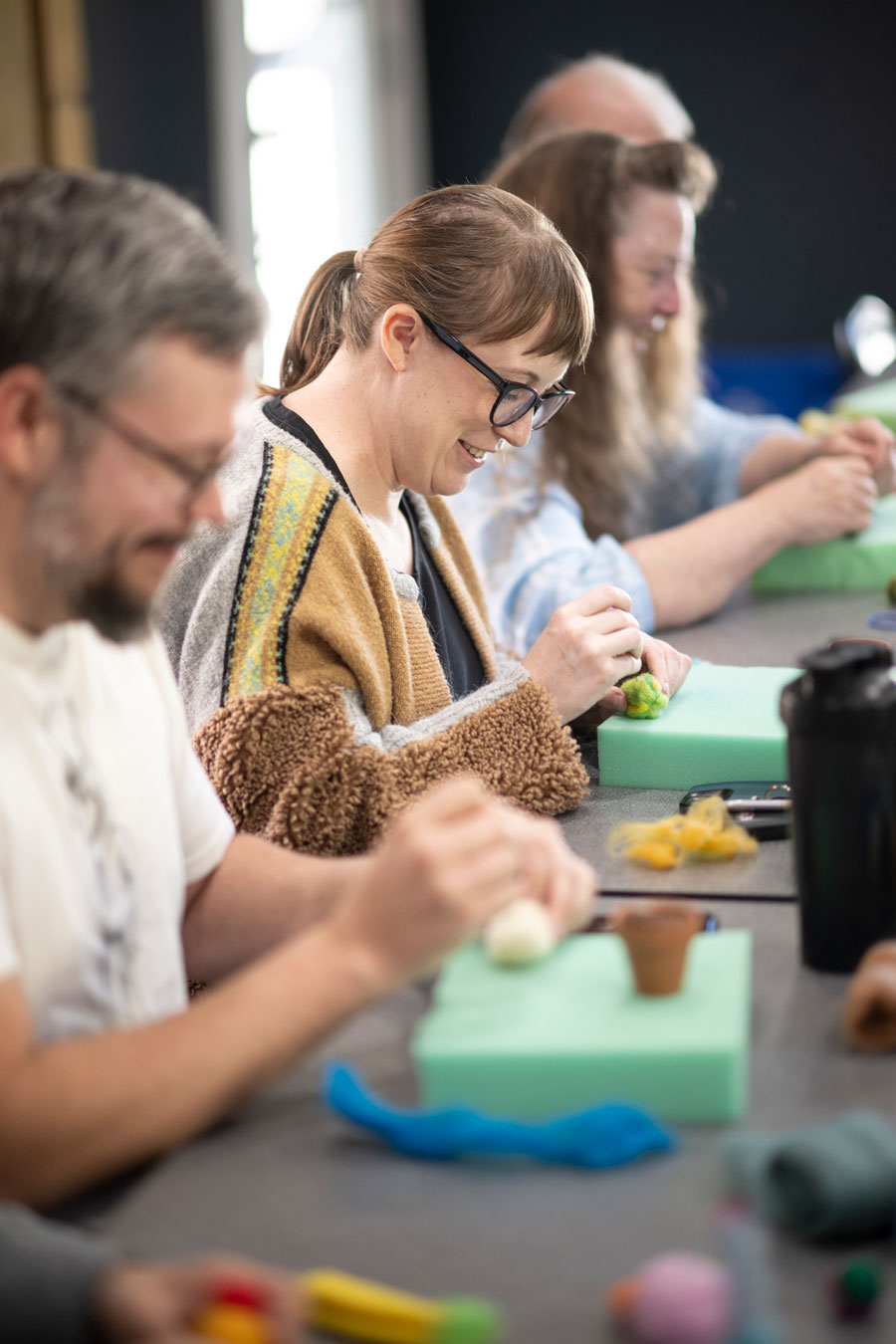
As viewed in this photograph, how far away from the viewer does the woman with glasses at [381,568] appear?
158 cm

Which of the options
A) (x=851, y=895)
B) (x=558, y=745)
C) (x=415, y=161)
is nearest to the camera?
(x=851, y=895)

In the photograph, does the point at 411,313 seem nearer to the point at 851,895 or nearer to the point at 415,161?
the point at 851,895

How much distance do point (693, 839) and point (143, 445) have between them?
0.72m

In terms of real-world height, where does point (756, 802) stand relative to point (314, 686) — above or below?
below

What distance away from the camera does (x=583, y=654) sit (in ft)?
5.91

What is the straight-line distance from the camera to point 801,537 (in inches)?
108

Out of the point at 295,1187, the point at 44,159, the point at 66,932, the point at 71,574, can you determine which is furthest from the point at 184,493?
the point at 44,159

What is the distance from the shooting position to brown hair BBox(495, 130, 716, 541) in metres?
2.62

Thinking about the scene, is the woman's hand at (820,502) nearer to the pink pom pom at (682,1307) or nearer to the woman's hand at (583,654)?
the woman's hand at (583,654)

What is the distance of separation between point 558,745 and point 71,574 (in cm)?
78

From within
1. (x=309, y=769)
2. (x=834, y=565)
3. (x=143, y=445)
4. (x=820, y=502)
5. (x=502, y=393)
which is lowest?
(x=834, y=565)

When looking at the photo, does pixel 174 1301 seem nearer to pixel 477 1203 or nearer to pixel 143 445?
pixel 477 1203

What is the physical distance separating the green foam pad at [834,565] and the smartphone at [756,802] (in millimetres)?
1182

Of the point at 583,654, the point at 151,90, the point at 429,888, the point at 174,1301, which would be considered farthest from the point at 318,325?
the point at 151,90
